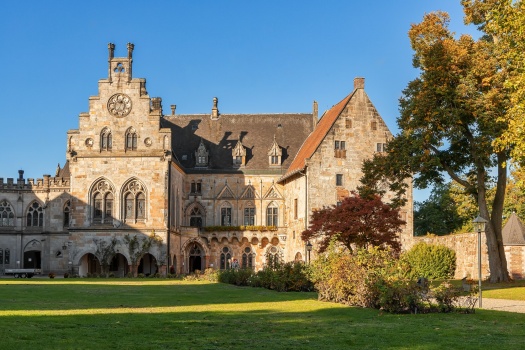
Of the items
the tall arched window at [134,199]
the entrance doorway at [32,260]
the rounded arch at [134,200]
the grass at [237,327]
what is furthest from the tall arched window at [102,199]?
the grass at [237,327]

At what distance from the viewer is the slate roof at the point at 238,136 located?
2795 inches

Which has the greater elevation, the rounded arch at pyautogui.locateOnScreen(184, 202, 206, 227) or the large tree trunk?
the rounded arch at pyautogui.locateOnScreen(184, 202, 206, 227)

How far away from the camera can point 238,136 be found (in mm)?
72938

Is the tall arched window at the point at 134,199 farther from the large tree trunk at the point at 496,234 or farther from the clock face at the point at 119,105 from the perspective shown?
the large tree trunk at the point at 496,234

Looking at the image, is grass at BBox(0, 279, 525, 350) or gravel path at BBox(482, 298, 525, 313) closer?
grass at BBox(0, 279, 525, 350)

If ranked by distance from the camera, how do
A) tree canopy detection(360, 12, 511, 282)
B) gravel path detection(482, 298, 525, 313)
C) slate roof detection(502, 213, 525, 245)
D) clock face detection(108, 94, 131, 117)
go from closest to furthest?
gravel path detection(482, 298, 525, 313)
tree canopy detection(360, 12, 511, 282)
slate roof detection(502, 213, 525, 245)
clock face detection(108, 94, 131, 117)

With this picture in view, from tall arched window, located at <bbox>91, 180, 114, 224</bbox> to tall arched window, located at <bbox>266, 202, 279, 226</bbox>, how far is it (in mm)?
14424

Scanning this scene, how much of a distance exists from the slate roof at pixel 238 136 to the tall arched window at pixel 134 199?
800 centimetres

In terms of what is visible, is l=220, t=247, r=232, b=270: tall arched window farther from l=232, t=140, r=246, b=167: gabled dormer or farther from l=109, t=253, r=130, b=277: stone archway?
l=109, t=253, r=130, b=277: stone archway

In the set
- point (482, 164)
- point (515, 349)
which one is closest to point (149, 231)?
point (482, 164)

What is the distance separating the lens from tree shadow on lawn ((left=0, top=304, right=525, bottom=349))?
14.9 m

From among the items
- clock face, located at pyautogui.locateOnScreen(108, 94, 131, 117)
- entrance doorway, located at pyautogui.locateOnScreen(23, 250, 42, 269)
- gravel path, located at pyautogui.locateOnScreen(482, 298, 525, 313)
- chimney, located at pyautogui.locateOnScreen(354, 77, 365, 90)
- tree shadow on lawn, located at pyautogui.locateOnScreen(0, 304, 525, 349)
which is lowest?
gravel path, located at pyautogui.locateOnScreen(482, 298, 525, 313)

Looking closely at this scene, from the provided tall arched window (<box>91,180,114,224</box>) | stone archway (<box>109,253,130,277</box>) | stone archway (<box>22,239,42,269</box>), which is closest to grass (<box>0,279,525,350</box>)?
tall arched window (<box>91,180,114,224</box>)

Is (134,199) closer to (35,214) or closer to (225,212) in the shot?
(225,212)
